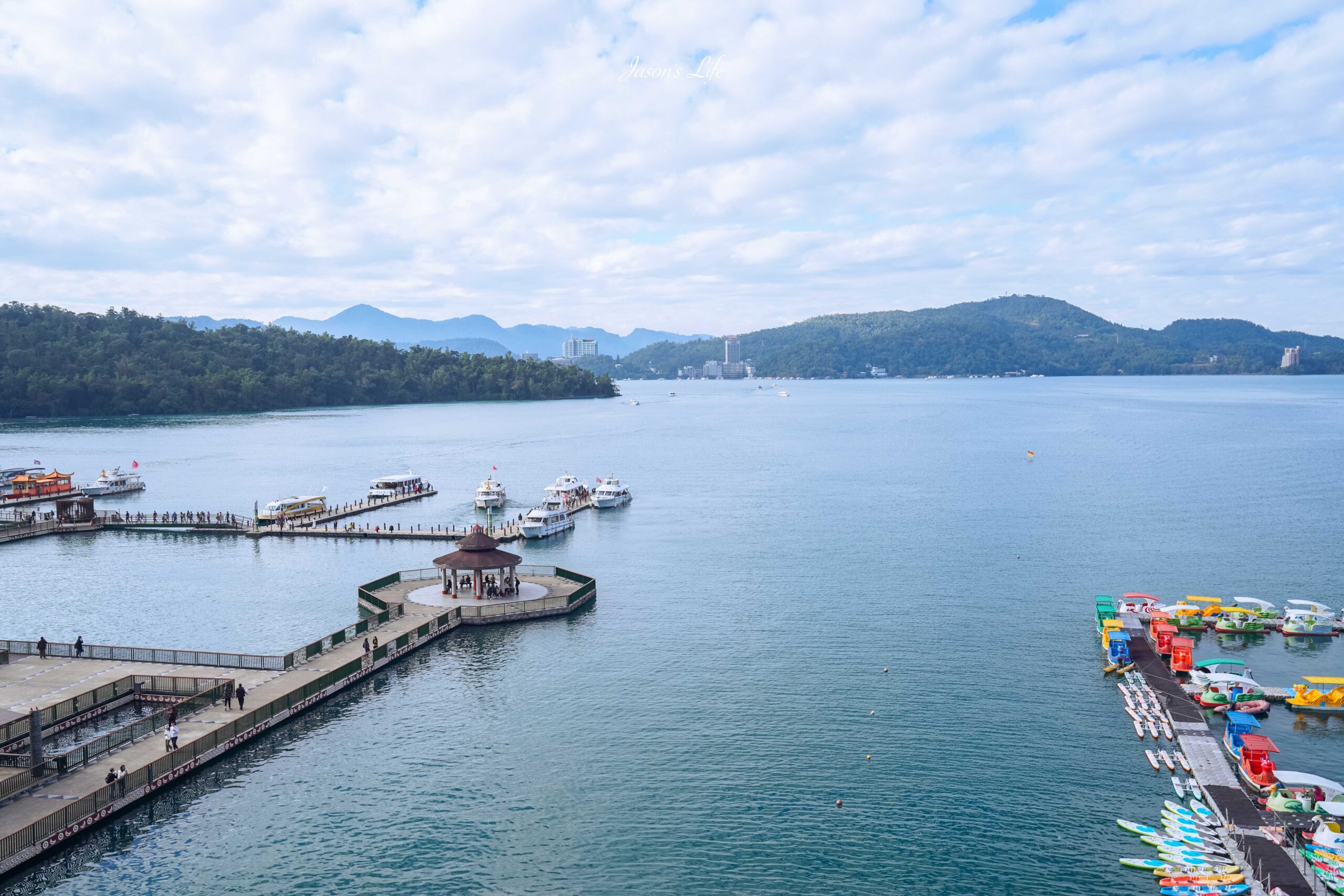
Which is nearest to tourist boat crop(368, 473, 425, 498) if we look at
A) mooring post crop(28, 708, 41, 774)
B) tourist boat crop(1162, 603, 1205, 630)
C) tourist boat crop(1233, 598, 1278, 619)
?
mooring post crop(28, 708, 41, 774)

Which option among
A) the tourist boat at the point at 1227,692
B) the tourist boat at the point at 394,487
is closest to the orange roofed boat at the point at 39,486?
the tourist boat at the point at 394,487

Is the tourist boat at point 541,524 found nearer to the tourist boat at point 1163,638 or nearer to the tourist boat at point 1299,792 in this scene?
the tourist boat at point 1163,638

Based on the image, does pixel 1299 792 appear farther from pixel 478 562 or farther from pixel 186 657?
pixel 186 657

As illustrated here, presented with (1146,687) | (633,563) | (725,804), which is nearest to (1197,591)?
(1146,687)

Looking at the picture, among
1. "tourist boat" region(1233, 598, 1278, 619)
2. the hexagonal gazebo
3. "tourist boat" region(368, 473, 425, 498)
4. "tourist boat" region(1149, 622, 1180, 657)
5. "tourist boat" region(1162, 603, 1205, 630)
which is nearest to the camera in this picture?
"tourist boat" region(1149, 622, 1180, 657)

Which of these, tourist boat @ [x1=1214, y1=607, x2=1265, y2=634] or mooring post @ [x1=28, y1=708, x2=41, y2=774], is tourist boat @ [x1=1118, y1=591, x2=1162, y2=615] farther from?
mooring post @ [x1=28, y1=708, x2=41, y2=774]

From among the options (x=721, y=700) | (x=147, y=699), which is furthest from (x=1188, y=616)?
(x=147, y=699)
